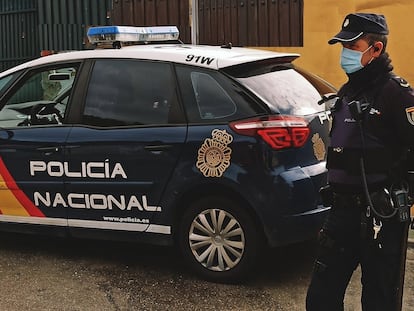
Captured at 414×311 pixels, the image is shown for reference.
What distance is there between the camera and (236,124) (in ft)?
13.2

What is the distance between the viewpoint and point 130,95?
441cm

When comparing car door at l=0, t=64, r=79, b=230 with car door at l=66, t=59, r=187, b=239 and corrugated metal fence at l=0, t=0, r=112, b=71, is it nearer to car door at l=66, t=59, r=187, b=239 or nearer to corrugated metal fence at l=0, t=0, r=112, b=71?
car door at l=66, t=59, r=187, b=239

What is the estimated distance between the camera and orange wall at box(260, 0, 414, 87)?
779cm

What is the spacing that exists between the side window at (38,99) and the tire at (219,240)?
132 centimetres

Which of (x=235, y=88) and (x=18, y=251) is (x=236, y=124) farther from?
(x=18, y=251)

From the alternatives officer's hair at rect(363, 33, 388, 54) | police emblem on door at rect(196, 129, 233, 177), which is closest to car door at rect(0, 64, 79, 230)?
police emblem on door at rect(196, 129, 233, 177)

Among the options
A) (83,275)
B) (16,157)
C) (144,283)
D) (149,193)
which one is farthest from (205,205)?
(16,157)

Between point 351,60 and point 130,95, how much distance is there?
2.02m

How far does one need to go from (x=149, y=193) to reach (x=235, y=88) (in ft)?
3.09

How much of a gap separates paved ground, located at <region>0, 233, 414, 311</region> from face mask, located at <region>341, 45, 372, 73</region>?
1736 mm

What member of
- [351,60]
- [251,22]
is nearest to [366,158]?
[351,60]

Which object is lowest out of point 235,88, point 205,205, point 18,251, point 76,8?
point 18,251

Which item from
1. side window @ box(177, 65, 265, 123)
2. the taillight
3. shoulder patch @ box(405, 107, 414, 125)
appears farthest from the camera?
side window @ box(177, 65, 265, 123)

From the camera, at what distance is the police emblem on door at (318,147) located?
411cm
